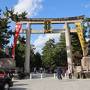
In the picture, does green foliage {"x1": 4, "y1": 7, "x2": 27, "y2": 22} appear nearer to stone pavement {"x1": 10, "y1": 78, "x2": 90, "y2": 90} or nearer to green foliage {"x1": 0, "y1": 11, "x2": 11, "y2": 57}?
green foliage {"x1": 0, "y1": 11, "x2": 11, "y2": 57}

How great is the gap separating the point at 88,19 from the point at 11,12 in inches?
542

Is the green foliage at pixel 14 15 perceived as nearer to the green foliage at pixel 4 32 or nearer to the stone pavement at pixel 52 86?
the green foliage at pixel 4 32

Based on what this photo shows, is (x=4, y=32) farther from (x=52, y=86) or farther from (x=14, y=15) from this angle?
(x=52, y=86)

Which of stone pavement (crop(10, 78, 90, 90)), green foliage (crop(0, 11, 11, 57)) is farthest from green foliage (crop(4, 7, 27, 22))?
stone pavement (crop(10, 78, 90, 90))

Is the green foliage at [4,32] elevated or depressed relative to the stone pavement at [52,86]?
elevated

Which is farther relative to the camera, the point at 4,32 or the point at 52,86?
the point at 4,32

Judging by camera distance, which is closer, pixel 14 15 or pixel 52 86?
pixel 52 86

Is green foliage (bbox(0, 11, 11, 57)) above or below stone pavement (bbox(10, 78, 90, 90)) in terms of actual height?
above

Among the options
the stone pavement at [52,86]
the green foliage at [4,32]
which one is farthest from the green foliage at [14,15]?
the stone pavement at [52,86]

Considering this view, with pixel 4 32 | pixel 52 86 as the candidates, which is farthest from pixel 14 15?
pixel 52 86

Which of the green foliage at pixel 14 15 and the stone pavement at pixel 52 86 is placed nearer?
the stone pavement at pixel 52 86

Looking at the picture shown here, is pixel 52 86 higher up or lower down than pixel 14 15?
lower down

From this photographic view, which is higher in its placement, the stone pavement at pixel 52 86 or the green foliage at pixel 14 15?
the green foliage at pixel 14 15

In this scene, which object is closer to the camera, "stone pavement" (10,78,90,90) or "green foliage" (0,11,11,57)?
"stone pavement" (10,78,90,90)
